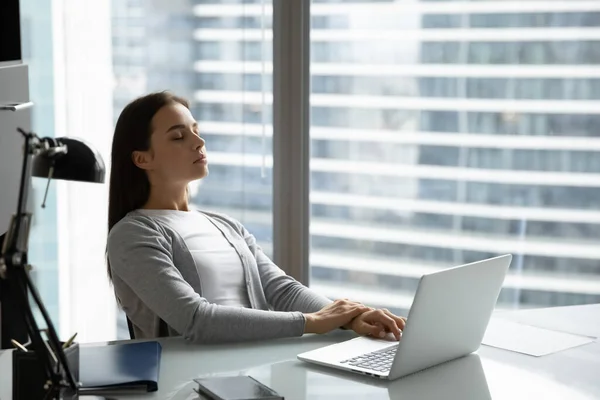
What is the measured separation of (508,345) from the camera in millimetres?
2000

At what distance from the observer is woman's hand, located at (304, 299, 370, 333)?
205 cm

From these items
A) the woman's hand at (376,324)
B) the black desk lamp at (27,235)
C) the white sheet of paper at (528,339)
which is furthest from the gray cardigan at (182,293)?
the black desk lamp at (27,235)

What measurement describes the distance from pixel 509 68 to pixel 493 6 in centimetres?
22

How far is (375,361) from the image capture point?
184 centimetres

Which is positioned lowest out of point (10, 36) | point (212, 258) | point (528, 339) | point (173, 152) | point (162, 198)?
point (528, 339)

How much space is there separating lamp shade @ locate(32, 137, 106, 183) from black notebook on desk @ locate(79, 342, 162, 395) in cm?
39

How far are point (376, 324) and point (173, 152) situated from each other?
0.69 meters

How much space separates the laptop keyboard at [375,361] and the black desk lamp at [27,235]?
57 cm

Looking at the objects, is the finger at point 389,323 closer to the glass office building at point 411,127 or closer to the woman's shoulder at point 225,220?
the woman's shoulder at point 225,220

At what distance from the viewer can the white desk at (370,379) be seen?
168cm

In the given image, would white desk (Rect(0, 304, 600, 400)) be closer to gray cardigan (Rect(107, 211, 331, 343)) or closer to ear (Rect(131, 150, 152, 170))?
gray cardigan (Rect(107, 211, 331, 343))

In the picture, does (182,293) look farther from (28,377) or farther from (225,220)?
(28,377)

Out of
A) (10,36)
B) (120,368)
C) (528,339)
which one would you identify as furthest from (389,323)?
(10,36)

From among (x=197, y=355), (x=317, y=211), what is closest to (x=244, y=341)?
(x=197, y=355)
